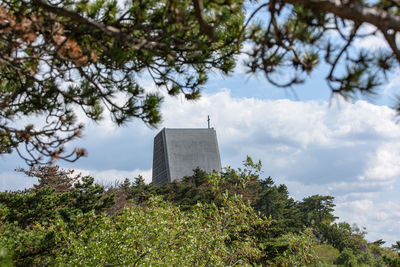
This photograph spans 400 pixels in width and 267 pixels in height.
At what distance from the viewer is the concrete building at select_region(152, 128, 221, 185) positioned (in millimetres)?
17844

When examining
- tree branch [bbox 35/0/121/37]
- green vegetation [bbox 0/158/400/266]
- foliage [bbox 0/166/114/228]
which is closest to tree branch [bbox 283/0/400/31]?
tree branch [bbox 35/0/121/37]

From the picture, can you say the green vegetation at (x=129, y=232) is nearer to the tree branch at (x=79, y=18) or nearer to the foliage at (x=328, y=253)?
the tree branch at (x=79, y=18)

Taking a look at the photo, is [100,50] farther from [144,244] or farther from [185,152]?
[185,152]

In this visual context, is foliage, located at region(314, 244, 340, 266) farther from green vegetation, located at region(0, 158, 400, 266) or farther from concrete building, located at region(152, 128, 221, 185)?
green vegetation, located at region(0, 158, 400, 266)

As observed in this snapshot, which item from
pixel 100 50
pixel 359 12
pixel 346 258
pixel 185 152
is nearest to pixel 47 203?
pixel 100 50

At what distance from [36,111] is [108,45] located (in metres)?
1.06

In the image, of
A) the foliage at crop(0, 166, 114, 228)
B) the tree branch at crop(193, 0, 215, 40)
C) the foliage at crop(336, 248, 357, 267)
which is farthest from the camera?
the foliage at crop(336, 248, 357, 267)

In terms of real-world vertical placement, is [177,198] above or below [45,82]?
above

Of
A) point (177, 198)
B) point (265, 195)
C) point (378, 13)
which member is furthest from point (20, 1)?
point (265, 195)

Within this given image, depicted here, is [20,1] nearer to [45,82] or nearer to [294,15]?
[45,82]

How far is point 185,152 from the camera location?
18172 mm

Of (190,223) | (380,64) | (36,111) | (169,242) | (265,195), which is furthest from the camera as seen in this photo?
(265,195)

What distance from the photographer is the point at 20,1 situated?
10.5 ft

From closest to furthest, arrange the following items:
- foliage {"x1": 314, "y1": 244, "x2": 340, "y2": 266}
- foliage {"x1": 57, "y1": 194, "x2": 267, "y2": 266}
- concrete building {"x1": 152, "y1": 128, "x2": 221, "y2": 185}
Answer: foliage {"x1": 57, "y1": 194, "x2": 267, "y2": 266}
foliage {"x1": 314, "y1": 244, "x2": 340, "y2": 266}
concrete building {"x1": 152, "y1": 128, "x2": 221, "y2": 185}
